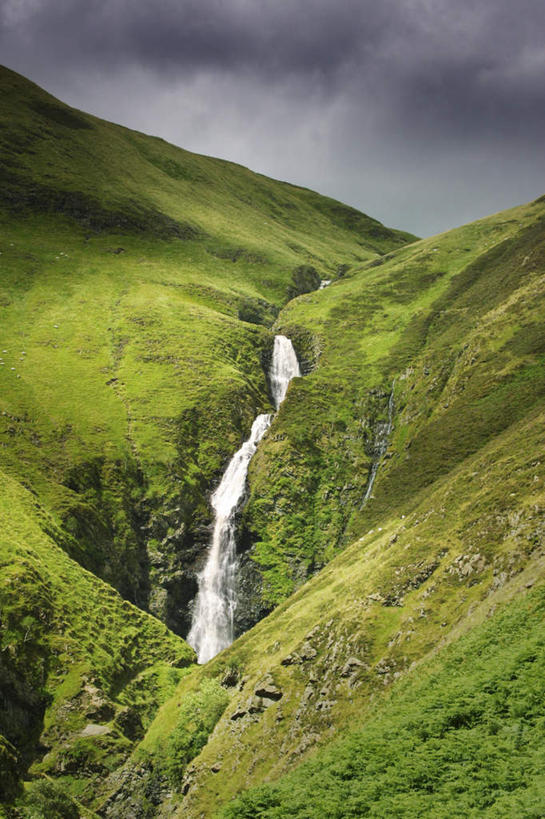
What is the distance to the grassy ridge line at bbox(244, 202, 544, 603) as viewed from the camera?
67.5 m

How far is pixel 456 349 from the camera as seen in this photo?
92.9 meters

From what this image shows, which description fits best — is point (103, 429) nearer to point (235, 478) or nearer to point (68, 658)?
point (235, 478)

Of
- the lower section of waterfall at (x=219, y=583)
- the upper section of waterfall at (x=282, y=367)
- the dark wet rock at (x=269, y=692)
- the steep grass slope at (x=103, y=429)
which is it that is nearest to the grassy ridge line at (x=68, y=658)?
the steep grass slope at (x=103, y=429)

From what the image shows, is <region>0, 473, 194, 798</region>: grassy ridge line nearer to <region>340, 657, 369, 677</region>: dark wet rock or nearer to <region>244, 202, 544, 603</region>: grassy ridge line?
<region>244, 202, 544, 603</region>: grassy ridge line

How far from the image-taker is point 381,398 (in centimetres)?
10025

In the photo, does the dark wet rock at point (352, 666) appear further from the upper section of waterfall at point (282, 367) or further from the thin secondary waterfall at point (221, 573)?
the upper section of waterfall at point (282, 367)

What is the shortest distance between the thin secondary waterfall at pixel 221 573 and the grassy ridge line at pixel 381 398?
9.71ft

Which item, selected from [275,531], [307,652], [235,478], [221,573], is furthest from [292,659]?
[235,478]

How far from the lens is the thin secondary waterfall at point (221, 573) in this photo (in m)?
71.6

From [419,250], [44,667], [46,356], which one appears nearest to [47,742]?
[44,667]

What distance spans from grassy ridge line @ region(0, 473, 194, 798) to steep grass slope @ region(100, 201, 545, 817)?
151 inches

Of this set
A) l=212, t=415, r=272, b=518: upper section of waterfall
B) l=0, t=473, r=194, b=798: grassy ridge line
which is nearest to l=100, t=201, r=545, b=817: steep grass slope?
l=212, t=415, r=272, b=518: upper section of waterfall

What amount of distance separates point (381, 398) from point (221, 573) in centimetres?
4380

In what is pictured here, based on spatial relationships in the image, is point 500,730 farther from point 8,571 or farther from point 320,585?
point 8,571
